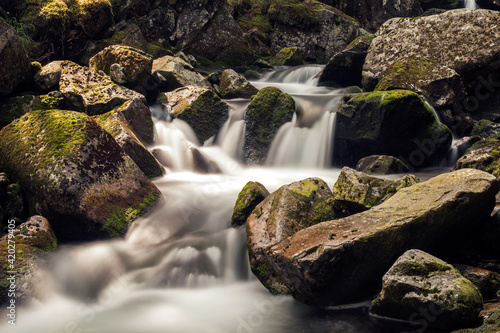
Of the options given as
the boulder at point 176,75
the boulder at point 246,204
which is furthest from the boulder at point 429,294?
the boulder at point 176,75

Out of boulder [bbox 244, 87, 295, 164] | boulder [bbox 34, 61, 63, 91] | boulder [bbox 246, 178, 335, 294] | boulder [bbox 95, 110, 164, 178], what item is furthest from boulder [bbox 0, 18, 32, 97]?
boulder [bbox 246, 178, 335, 294]

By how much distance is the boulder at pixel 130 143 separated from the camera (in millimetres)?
7957

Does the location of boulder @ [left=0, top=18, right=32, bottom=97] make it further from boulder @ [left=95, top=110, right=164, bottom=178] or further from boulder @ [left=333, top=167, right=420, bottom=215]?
boulder @ [left=333, top=167, right=420, bottom=215]

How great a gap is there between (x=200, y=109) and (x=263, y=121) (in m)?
2.06

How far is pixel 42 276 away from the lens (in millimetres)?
4836

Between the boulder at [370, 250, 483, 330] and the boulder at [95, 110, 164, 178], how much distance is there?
5.88 metres

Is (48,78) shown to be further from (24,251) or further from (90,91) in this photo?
(24,251)

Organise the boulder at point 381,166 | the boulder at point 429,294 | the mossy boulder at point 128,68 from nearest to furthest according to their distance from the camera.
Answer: the boulder at point 429,294, the boulder at point 381,166, the mossy boulder at point 128,68

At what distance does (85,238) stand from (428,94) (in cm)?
967

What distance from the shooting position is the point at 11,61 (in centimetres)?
852

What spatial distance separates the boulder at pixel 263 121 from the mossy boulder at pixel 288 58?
29.0 feet

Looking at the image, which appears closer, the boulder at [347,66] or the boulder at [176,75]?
the boulder at [176,75]

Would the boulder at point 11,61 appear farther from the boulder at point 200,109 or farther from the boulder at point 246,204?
the boulder at point 246,204

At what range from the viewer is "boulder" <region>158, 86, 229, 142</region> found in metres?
11.3
